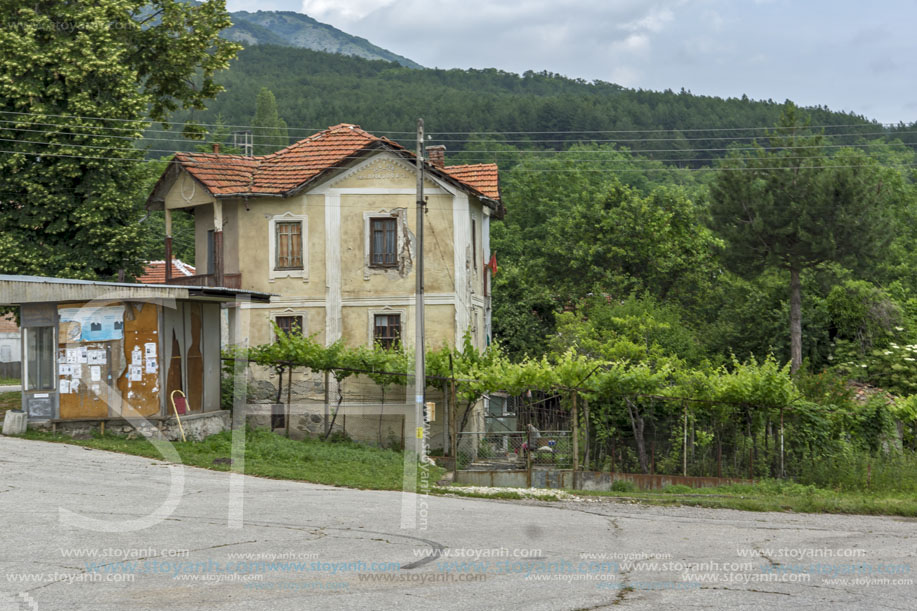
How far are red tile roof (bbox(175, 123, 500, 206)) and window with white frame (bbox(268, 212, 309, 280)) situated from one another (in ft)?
3.39

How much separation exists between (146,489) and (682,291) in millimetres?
41342

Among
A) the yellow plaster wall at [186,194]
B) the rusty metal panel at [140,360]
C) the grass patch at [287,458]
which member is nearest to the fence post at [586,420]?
the grass patch at [287,458]

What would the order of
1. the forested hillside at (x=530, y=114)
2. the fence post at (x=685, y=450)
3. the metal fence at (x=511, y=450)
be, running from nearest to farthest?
the fence post at (x=685, y=450) → the metal fence at (x=511, y=450) → the forested hillside at (x=530, y=114)

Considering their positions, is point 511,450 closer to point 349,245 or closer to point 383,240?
point 383,240

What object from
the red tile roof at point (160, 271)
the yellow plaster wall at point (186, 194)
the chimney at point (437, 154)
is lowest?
the red tile roof at point (160, 271)

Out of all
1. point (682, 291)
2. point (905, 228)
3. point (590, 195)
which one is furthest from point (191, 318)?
point (905, 228)

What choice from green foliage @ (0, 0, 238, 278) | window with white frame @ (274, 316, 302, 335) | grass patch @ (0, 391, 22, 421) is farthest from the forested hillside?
grass patch @ (0, 391, 22, 421)

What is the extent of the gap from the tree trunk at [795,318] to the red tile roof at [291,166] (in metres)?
15.7

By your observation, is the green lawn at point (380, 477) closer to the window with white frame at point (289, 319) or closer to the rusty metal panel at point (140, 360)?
the rusty metal panel at point (140, 360)

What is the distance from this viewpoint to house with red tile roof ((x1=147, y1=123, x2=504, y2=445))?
103ft

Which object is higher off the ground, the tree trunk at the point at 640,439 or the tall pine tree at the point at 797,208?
the tall pine tree at the point at 797,208

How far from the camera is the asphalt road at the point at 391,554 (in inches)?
367

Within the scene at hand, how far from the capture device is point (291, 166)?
Answer: 107 ft

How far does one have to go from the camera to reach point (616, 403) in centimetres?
2453
